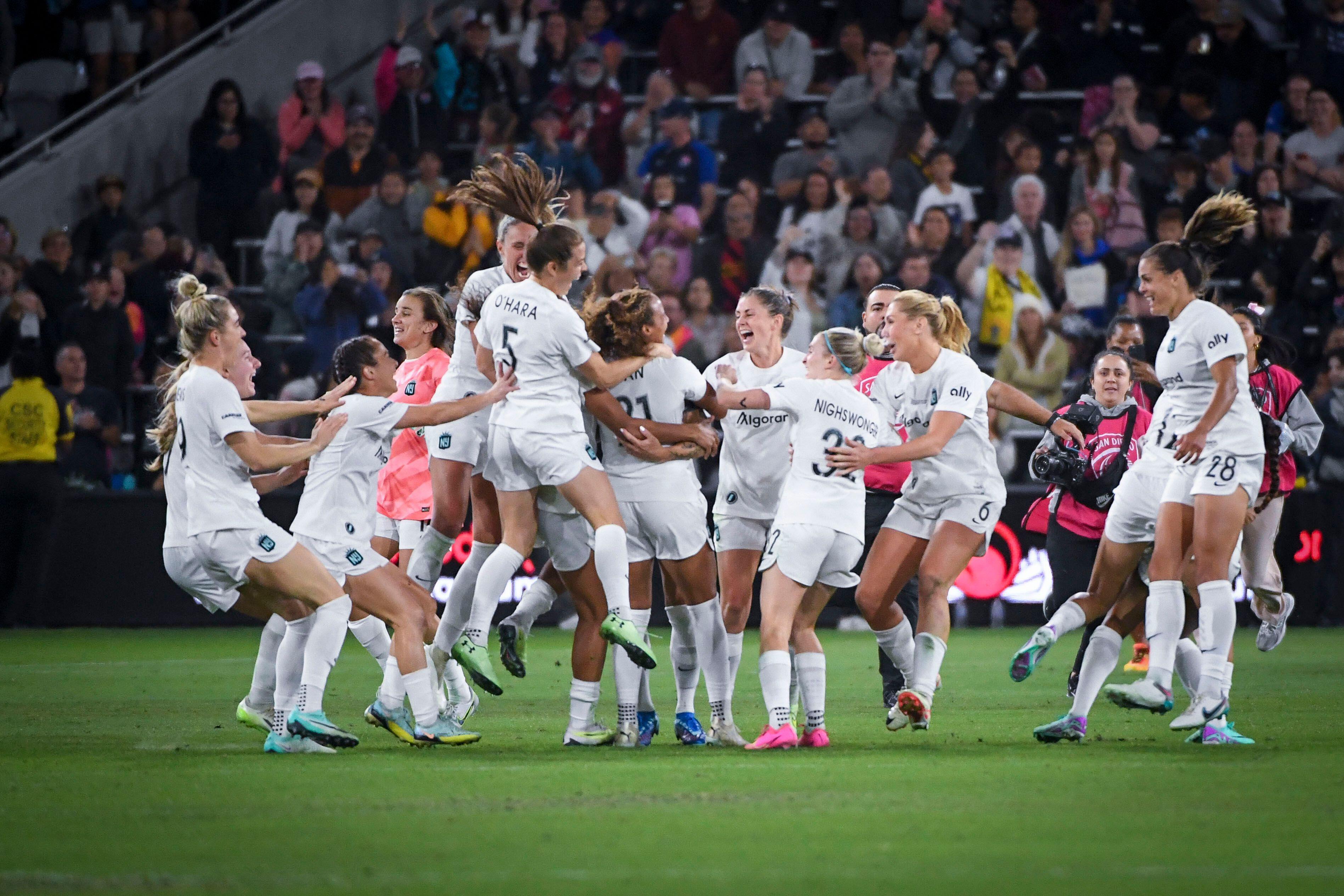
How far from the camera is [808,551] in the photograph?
779cm

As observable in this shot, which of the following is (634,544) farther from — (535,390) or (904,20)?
(904,20)

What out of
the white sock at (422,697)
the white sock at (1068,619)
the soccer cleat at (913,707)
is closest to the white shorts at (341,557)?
the white sock at (422,697)

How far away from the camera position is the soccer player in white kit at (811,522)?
776 cm

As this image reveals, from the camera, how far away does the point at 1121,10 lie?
741 inches

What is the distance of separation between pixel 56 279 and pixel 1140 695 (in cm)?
1277

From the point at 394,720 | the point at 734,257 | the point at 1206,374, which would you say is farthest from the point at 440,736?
the point at 734,257

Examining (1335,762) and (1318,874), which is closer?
(1318,874)

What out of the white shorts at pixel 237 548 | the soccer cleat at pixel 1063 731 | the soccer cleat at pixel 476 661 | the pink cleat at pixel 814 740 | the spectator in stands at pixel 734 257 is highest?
the spectator in stands at pixel 734 257

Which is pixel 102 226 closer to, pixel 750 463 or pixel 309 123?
pixel 309 123

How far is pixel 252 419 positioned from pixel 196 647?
20.3 feet

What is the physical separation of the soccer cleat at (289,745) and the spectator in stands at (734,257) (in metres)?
9.86

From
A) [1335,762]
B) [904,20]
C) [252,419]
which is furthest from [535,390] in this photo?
[904,20]

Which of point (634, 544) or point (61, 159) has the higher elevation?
point (61, 159)

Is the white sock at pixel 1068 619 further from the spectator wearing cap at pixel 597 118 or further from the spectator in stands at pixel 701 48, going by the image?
the spectator in stands at pixel 701 48
